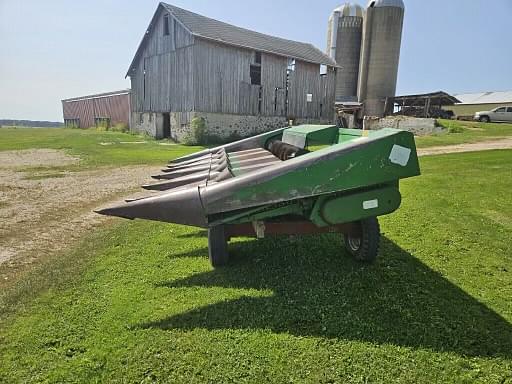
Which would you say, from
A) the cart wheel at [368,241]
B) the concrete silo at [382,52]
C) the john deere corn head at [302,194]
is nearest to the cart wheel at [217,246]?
the john deere corn head at [302,194]

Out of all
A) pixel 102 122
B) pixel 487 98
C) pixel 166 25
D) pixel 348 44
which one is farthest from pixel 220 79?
pixel 487 98

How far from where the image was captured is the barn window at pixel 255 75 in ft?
74.8

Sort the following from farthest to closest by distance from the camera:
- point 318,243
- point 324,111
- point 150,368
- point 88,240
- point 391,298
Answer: point 324,111
point 88,240
point 318,243
point 391,298
point 150,368

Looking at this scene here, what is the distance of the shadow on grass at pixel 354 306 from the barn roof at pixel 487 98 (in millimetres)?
53244

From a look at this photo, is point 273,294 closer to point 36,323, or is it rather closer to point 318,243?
point 318,243

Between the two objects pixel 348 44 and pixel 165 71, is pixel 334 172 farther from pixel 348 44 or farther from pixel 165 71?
pixel 348 44

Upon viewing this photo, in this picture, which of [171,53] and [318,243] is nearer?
[318,243]

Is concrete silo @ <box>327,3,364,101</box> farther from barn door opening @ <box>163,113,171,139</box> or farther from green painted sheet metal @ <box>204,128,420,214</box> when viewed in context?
green painted sheet metal @ <box>204,128,420,214</box>

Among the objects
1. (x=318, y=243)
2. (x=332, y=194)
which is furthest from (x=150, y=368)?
(x=318, y=243)

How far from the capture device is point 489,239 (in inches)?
169

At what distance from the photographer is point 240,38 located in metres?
22.4

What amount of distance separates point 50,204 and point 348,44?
38694 millimetres

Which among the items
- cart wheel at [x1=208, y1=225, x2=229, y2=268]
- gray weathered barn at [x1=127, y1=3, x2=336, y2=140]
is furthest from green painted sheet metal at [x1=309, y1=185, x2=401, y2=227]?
gray weathered barn at [x1=127, y1=3, x2=336, y2=140]

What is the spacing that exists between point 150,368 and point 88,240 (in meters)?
2.91
